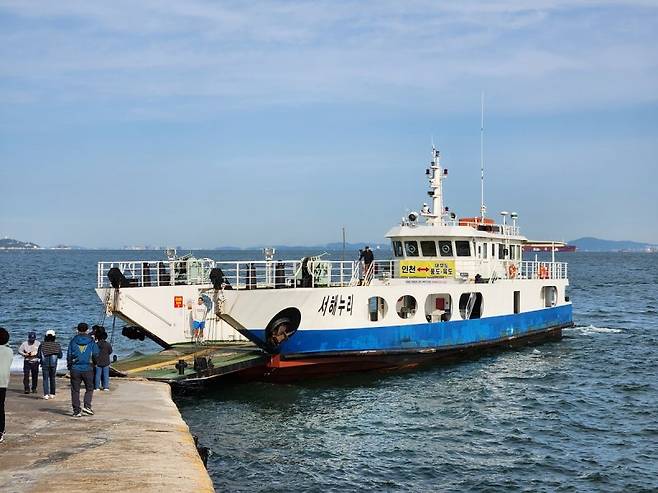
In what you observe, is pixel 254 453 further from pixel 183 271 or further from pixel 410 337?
pixel 183 271

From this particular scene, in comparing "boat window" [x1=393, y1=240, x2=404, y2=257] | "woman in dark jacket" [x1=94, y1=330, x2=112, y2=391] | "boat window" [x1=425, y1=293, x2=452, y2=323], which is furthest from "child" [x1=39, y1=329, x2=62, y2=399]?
"boat window" [x1=393, y1=240, x2=404, y2=257]

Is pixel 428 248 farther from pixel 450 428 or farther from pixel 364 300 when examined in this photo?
pixel 450 428

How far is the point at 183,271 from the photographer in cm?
2862

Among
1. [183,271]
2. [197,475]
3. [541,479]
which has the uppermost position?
[183,271]

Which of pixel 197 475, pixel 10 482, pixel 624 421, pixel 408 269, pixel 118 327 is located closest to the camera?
pixel 10 482

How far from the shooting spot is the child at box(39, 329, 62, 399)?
54.6 feet

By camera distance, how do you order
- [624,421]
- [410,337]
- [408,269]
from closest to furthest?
[624,421] → [410,337] → [408,269]

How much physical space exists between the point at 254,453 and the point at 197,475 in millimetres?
6348

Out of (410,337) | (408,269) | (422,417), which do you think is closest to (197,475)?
(422,417)

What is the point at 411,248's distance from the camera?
3139 centimetres

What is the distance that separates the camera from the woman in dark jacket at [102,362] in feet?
58.8

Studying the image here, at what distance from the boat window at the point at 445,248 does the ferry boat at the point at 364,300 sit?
0.13 feet

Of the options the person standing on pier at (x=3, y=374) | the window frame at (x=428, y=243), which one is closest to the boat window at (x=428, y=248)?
the window frame at (x=428, y=243)

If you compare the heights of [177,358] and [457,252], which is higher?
[457,252]
